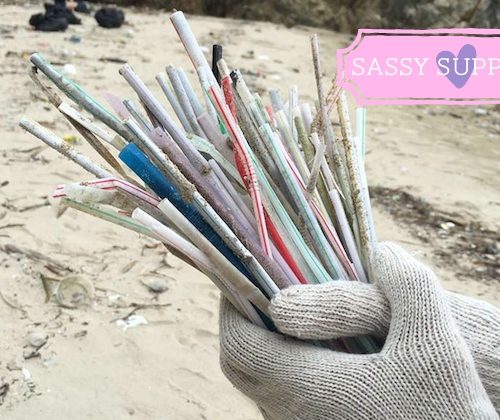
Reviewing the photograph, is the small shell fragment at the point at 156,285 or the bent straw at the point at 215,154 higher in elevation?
the bent straw at the point at 215,154

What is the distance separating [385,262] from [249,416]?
103cm

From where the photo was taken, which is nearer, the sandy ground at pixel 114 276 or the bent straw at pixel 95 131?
the bent straw at pixel 95 131

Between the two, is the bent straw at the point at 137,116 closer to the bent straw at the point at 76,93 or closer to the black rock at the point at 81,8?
the bent straw at the point at 76,93

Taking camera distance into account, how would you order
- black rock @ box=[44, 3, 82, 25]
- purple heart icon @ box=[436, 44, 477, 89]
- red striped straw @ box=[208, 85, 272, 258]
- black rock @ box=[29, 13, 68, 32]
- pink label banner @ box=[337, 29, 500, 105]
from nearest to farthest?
red striped straw @ box=[208, 85, 272, 258] < purple heart icon @ box=[436, 44, 477, 89] < pink label banner @ box=[337, 29, 500, 105] < black rock @ box=[29, 13, 68, 32] < black rock @ box=[44, 3, 82, 25]

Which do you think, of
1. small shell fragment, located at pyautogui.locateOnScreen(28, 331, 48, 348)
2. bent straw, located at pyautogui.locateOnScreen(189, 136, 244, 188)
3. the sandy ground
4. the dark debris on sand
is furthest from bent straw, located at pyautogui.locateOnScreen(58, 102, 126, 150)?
the dark debris on sand

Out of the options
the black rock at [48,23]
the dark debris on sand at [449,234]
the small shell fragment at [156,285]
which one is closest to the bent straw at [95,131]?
the small shell fragment at [156,285]

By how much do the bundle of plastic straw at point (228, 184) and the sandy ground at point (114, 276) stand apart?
0.94 metres

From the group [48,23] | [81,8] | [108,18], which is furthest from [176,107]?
[81,8]

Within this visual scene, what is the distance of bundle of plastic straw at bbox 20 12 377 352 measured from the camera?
0.98 m

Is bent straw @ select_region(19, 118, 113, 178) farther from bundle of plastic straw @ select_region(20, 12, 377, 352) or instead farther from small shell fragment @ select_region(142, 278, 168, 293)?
small shell fragment @ select_region(142, 278, 168, 293)

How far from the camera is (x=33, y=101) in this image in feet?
12.3

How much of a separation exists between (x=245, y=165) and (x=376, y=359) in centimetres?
33

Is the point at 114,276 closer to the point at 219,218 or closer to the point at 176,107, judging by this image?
the point at 176,107

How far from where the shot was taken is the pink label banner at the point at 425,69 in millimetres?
4039
